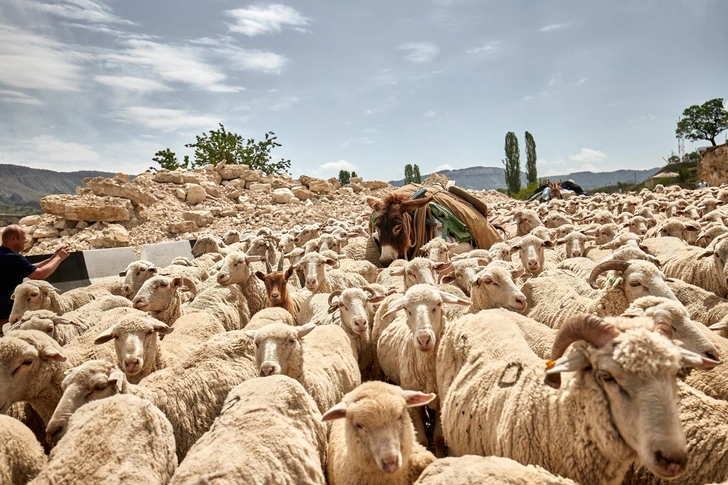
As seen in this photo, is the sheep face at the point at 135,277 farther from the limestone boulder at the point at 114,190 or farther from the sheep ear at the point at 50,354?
the limestone boulder at the point at 114,190

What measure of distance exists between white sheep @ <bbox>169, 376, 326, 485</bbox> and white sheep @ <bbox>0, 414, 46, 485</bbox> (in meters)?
1.00

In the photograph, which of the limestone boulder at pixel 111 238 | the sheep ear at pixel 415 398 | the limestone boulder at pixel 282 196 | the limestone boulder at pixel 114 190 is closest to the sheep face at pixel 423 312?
the sheep ear at pixel 415 398

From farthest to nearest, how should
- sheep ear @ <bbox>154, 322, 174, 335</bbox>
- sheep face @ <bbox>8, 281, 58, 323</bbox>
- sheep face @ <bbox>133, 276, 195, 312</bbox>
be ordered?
sheep face @ <bbox>8, 281, 58, 323</bbox>
sheep face @ <bbox>133, 276, 195, 312</bbox>
sheep ear @ <bbox>154, 322, 174, 335</bbox>

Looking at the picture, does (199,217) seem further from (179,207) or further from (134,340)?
(134,340)

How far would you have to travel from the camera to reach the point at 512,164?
54750mm

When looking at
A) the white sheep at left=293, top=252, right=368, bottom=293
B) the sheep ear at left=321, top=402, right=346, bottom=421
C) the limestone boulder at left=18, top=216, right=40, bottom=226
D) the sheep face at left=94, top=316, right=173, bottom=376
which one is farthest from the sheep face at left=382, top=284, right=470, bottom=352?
the limestone boulder at left=18, top=216, right=40, bottom=226

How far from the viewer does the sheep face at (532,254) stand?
652cm

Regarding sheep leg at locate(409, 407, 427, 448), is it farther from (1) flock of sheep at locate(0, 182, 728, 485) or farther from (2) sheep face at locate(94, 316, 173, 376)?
(2) sheep face at locate(94, 316, 173, 376)

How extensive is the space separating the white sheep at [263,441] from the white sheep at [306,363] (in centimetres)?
43

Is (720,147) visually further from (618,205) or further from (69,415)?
(69,415)

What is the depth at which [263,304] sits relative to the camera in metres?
6.59

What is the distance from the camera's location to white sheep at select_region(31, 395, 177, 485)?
2.28 m

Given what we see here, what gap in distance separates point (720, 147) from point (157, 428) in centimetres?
3814

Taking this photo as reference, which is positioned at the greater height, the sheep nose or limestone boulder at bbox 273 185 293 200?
limestone boulder at bbox 273 185 293 200
